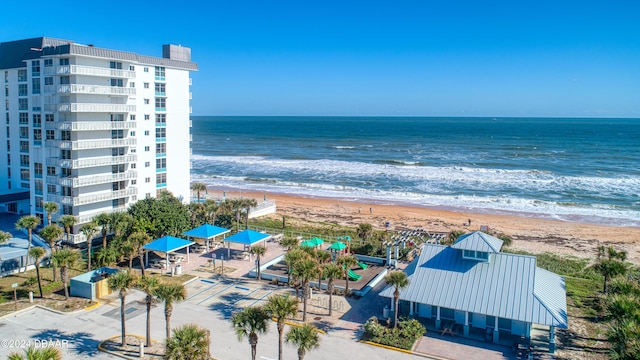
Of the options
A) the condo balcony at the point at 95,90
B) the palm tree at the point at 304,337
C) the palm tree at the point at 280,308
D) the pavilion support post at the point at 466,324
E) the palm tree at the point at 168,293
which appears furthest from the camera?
the condo balcony at the point at 95,90

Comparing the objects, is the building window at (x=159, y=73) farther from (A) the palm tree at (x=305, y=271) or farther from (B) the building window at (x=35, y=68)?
(A) the palm tree at (x=305, y=271)

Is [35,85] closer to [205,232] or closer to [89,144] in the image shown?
[89,144]

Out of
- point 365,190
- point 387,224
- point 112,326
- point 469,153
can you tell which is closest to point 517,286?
point 112,326

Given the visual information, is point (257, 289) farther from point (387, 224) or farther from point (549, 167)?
point (549, 167)

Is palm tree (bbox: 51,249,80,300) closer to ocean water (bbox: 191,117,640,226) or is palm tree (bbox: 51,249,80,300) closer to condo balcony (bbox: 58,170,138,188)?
condo balcony (bbox: 58,170,138,188)

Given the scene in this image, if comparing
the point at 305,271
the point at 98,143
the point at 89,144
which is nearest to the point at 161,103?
the point at 98,143

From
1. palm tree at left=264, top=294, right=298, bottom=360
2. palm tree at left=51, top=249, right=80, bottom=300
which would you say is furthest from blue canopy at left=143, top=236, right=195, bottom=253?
palm tree at left=264, top=294, right=298, bottom=360

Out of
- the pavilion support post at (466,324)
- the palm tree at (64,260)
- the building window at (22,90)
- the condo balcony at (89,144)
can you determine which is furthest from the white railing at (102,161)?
the pavilion support post at (466,324)
